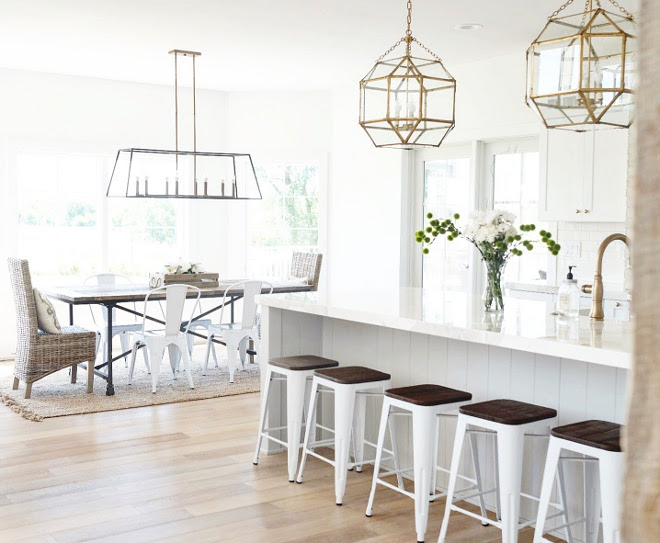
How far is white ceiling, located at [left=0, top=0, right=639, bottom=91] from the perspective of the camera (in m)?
5.29

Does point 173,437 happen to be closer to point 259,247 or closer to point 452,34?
point 452,34

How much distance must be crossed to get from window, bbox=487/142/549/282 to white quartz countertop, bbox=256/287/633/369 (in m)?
2.27

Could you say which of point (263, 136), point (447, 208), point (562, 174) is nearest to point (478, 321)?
point (562, 174)

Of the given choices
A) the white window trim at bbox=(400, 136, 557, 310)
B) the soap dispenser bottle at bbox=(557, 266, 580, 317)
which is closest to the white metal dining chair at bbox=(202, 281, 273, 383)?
the white window trim at bbox=(400, 136, 557, 310)

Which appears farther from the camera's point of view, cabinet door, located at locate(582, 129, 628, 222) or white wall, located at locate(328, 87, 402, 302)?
white wall, located at locate(328, 87, 402, 302)

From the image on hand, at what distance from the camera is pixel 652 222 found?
666 mm

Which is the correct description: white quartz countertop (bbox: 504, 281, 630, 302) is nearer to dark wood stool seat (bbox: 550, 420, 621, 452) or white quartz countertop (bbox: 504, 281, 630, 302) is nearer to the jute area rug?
the jute area rug

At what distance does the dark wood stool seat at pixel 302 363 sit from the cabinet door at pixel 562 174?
2691 millimetres

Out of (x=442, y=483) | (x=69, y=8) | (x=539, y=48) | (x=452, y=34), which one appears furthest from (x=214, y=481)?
(x=452, y=34)

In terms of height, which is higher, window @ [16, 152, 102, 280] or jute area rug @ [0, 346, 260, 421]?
window @ [16, 152, 102, 280]

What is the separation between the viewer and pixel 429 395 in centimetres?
346

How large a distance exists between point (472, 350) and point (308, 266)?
410 cm

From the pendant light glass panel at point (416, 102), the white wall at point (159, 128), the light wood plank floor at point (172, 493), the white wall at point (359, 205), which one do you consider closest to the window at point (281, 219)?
the white wall at point (159, 128)

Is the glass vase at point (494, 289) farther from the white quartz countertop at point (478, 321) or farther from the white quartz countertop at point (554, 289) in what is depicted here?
the white quartz countertop at point (554, 289)
